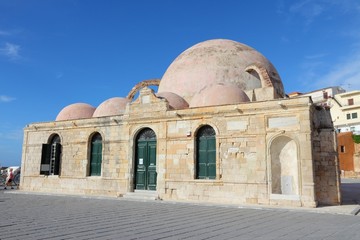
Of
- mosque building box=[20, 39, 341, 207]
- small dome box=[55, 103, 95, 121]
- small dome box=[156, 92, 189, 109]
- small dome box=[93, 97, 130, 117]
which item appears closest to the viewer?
mosque building box=[20, 39, 341, 207]

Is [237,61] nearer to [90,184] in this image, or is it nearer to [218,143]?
[218,143]

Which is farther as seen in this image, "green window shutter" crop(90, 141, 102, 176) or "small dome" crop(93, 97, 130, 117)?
"small dome" crop(93, 97, 130, 117)

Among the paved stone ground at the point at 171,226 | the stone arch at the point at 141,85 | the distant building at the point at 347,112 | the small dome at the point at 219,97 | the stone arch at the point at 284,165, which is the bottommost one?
the paved stone ground at the point at 171,226

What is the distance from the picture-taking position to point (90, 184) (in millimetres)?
14398

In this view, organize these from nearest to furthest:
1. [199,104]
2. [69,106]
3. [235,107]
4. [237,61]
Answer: [235,107], [199,104], [237,61], [69,106]

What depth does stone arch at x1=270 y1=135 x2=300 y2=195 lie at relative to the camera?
35.4 feet

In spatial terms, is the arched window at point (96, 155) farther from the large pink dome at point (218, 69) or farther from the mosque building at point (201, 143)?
the large pink dome at point (218, 69)

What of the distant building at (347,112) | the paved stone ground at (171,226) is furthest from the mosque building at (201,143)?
the distant building at (347,112)

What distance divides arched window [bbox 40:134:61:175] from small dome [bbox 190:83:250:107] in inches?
304

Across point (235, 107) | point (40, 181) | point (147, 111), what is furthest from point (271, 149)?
point (40, 181)

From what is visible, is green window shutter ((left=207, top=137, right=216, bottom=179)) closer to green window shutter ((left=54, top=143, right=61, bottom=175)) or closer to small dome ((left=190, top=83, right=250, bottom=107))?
small dome ((left=190, top=83, right=250, bottom=107))

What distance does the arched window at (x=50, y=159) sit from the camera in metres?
15.6

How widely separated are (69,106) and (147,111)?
22.4ft

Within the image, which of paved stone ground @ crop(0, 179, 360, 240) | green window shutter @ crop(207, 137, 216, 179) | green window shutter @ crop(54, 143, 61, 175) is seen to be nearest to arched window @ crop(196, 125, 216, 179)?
green window shutter @ crop(207, 137, 216, 179)
